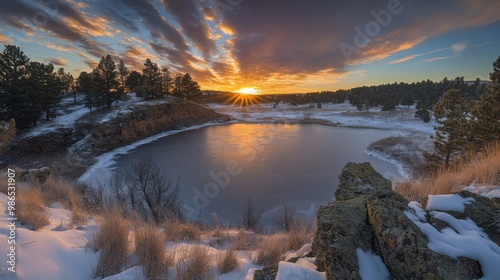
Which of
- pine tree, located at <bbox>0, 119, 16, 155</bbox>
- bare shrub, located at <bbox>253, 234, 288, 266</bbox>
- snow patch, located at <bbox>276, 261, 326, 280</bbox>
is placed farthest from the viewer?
pine tree, located at <bbox>0, 119, 16, 155</bbox>

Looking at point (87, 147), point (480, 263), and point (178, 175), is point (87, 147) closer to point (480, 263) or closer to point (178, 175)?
point (178, 175)

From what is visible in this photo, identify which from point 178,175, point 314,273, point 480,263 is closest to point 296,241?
point 314,273

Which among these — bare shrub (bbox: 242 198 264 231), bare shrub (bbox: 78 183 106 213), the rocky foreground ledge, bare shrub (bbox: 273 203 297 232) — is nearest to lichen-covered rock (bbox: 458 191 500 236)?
the rocky foreground ledge

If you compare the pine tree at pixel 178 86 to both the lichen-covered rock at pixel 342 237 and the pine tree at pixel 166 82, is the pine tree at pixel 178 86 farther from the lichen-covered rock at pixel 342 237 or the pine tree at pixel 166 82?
the lichen-covered rock at pixel 342 237

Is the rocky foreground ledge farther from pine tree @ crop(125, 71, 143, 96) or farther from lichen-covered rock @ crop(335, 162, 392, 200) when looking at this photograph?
pine tree @ crop(125, 71, 143, 96)

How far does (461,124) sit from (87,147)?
4100cm

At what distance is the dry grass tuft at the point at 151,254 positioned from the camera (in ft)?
10.5

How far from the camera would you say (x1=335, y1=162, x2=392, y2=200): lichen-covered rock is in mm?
4191

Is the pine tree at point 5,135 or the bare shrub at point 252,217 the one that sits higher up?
the pine tree at point 5,135

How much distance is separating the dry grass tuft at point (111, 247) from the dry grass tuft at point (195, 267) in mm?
886

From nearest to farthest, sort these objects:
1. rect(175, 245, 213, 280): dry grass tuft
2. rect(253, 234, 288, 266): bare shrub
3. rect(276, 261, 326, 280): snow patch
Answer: rect(276, 261, 326, 280): snow patch → rect(175, 245, 213, 280): dry grass tuft → rect(253, 234, 288, 266): bare shrub

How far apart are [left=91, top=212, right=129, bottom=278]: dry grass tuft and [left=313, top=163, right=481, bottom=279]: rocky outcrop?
2.94 metres

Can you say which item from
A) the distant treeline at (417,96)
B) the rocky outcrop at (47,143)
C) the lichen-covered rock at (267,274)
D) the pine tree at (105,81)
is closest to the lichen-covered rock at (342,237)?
the lichen-covered rock at (267,274)

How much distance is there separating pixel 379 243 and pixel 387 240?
0.38 ft
